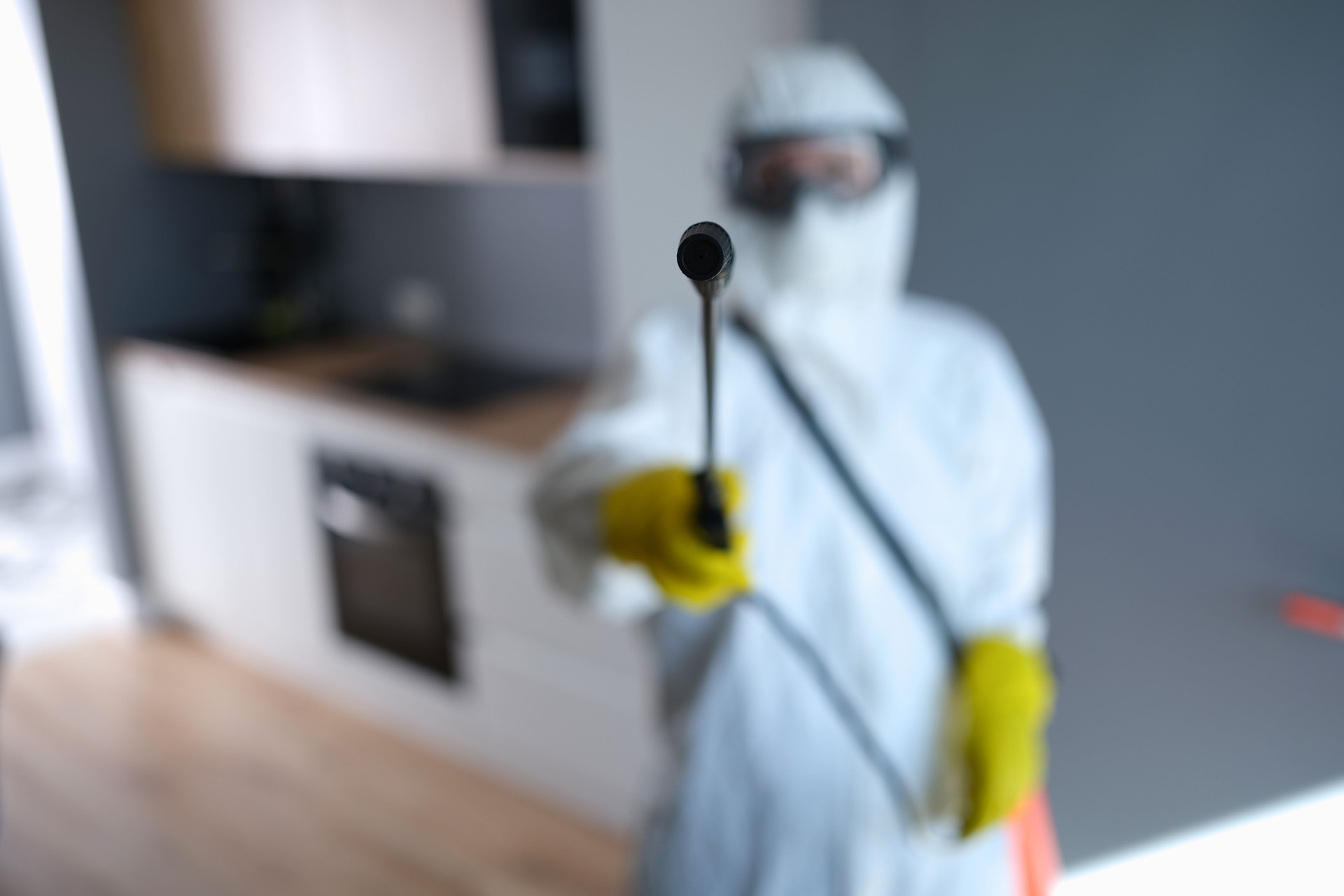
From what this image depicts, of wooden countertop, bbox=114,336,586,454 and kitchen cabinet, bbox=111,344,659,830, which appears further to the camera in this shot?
wooden countertop, bbox=114,336,586,454

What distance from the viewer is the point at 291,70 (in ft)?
9.12

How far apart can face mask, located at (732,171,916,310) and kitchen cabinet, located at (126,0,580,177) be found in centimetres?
120

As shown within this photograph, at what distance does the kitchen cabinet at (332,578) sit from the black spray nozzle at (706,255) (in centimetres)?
164

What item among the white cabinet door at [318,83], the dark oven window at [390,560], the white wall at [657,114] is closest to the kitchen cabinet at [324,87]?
the white cabinet door at [318,83]

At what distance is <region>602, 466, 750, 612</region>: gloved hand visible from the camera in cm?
86

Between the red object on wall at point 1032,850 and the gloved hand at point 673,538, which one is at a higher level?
the gloved hand at point 673,538

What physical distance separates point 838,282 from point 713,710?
1.55 ft

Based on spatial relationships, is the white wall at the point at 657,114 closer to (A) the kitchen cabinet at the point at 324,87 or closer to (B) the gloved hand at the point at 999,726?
(A) the kitchen cabinet at the point at 324,87

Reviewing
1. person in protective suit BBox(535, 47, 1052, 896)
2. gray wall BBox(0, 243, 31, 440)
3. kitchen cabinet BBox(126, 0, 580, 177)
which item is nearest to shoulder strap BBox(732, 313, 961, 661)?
→ person in protective suit BBox(535, 47, 1052, 896)

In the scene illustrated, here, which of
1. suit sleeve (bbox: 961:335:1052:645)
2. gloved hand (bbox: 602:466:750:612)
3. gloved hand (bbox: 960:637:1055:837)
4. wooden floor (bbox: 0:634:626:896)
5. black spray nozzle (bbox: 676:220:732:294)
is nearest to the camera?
black spray nozzle (bbox: 676:220:732:294)

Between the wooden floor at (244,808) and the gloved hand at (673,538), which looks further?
the wooden floor at (244,808)

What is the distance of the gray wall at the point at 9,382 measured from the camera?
4.61m

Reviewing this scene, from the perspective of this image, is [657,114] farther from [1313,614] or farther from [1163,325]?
[1313,614]

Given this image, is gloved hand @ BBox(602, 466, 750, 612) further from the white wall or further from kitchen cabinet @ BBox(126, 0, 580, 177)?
kitchen cabinet @ BBox(126, 0, 580, 177)
